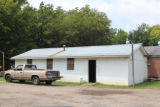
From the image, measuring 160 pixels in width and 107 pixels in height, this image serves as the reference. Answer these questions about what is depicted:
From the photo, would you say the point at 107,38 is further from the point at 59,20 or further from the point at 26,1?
the point at 26,1

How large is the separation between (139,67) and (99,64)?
4.69 meters

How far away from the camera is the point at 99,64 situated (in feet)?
66.2

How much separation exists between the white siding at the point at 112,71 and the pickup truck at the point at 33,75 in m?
4.14

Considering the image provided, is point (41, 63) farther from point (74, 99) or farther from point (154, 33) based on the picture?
point (154, 33)

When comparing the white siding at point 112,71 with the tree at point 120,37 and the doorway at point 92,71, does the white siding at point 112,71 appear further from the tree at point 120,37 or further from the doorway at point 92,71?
the tree at point 120,37

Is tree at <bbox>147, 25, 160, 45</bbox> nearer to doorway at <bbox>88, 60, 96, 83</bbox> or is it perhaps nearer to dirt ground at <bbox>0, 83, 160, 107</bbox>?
doorway at <bbox>88, 60, 96, 83</bbox>

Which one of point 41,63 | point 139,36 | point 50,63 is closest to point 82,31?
point 139,36

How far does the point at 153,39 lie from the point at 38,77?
4256cm

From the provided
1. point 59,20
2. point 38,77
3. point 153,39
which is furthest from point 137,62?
point 153,39

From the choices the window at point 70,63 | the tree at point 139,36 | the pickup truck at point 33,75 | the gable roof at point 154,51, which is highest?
the tree at point 139,36

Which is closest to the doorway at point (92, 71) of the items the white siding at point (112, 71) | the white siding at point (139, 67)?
the white siding at point (112, 71)

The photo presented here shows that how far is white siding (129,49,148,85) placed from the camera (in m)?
20.6

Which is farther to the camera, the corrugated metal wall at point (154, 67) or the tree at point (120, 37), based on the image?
the tree at point (120, 37)

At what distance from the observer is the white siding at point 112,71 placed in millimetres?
18766
